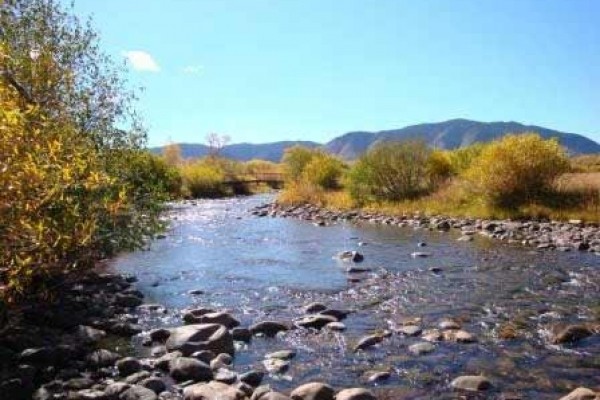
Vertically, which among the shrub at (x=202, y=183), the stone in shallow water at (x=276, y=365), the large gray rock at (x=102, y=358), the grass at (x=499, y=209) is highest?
the shrub at (x=202, y=183)

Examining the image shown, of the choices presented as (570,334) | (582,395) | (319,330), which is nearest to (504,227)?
(570,334)

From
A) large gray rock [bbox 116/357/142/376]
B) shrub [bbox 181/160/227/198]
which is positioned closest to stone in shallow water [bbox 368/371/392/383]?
large gray rock [bbox 116/357/142/376]

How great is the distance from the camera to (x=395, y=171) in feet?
138

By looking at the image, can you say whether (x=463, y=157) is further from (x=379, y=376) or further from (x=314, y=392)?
(x=314, y=392)

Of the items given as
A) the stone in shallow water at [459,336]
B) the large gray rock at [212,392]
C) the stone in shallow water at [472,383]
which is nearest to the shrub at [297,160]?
the stone in shallow water at [459,336]

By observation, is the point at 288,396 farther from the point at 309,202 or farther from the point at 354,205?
the point at 309,202

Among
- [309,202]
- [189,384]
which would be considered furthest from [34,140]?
[309,202]

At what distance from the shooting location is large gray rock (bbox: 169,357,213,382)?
33.0 ft

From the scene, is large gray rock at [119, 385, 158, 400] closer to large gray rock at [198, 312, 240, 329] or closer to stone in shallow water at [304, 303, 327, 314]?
large gray rock at [198, 312, 240, 329]

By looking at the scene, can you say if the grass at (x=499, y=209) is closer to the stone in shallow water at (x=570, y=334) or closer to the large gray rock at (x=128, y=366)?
the stone in shallow water at (x=570, y=334)

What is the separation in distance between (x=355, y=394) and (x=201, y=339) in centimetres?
384

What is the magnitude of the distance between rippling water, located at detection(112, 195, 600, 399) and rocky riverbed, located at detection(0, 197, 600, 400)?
5cm

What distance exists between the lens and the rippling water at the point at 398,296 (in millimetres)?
10305

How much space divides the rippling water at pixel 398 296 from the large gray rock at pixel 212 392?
35.7 inches
